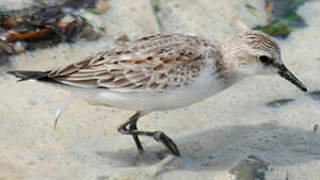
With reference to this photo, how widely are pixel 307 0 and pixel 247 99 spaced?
2181mm

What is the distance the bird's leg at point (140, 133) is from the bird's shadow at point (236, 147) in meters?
0.11

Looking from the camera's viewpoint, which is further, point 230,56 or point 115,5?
point 115,5

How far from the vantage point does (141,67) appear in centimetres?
586

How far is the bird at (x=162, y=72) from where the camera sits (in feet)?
19.0

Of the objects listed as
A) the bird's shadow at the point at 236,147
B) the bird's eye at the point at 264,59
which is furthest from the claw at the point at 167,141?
the bird's eye at the point at 264,59

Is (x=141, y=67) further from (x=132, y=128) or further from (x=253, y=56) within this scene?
(x=253, y=56)

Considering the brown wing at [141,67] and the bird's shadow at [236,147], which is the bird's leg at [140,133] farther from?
the brown wing at [141,67]

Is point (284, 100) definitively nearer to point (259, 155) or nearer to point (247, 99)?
point (247, 99)

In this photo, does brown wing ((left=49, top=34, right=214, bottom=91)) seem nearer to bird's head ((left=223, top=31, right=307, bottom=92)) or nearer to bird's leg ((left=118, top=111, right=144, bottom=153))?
bird's head ((left=223, top=31, right=307, bottom=92))

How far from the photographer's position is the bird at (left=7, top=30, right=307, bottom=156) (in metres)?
5.78

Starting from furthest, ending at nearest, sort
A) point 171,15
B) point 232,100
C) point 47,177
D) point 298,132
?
point 171,15 < point 232,100 < point 298,132 < point 47,177

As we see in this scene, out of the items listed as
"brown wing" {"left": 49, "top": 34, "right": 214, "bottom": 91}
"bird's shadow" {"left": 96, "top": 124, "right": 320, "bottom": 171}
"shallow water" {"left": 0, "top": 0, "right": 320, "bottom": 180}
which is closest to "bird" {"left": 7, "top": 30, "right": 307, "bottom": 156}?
"brown wing" {"left": 49, "top": 34, "right": 214, "bottom": 91}

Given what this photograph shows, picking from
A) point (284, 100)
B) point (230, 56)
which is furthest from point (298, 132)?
point (230, 56)

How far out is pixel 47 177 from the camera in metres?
5.83
